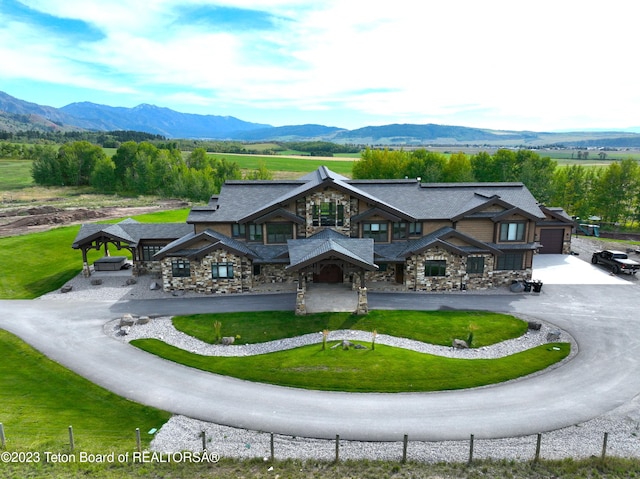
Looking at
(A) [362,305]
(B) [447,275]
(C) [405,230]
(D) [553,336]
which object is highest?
(C) [405,230]

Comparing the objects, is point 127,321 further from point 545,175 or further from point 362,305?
point 545,175

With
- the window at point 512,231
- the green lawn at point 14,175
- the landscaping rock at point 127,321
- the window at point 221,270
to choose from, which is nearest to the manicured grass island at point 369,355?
the landscaping rock at point 127,321

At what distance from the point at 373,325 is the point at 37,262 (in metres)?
38.6

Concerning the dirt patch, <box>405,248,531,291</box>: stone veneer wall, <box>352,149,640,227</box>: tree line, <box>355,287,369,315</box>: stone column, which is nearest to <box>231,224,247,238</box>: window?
<box>355,287,369,315</box>: stone column

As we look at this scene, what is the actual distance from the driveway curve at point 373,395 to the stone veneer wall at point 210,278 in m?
6.03

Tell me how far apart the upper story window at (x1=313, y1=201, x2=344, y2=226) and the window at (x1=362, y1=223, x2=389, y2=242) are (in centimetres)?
229

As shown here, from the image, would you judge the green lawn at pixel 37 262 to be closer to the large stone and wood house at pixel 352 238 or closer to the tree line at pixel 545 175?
the large stone and wood house at pixel 352 238

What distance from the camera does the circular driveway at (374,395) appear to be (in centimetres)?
1903

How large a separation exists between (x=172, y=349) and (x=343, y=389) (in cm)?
1181

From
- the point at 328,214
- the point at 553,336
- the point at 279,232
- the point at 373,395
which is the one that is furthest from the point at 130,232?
the point at 553,336

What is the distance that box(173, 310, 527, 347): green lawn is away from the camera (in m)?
28.6

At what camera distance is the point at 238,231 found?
38844 mm

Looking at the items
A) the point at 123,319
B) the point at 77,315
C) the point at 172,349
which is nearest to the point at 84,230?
the point at 77,315

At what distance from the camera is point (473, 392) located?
21734 millimetres
